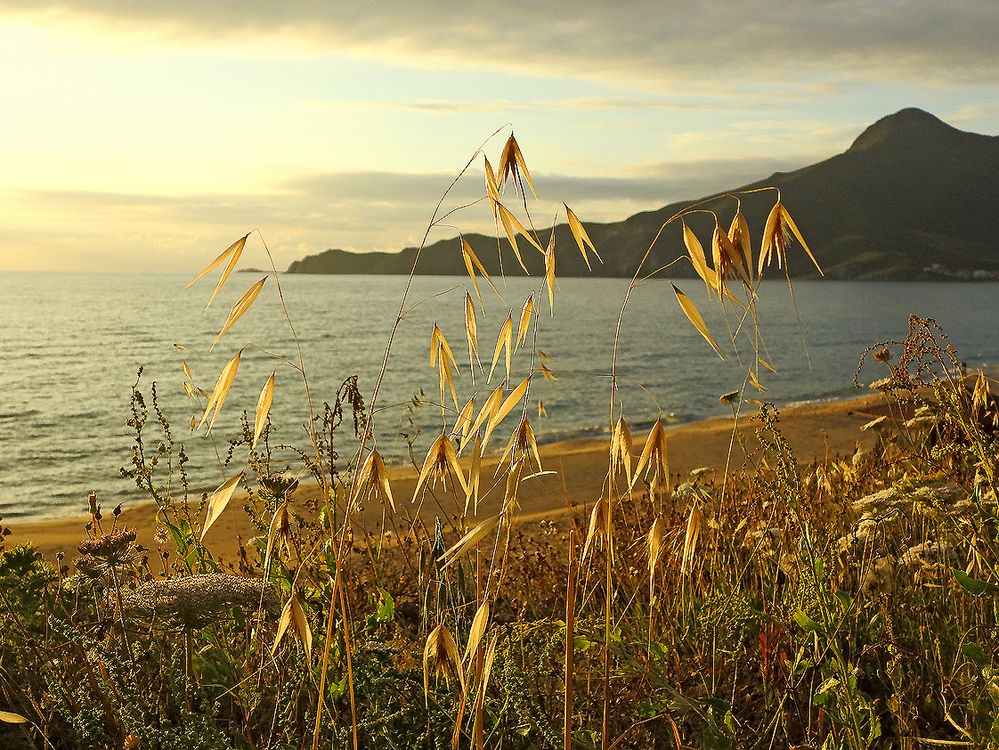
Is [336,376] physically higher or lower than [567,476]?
lower

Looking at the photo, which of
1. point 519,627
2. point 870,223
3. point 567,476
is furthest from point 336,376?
point 870,223

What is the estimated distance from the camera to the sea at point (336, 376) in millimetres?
13344

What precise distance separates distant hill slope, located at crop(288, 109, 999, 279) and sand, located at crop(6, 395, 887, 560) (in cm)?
13165

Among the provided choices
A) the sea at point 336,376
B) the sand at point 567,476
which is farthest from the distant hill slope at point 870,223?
the sand at point 567,476

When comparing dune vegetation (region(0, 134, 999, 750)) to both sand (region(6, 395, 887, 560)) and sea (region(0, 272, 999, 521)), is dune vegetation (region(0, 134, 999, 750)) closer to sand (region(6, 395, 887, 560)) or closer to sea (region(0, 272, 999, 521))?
sea (region(0, 272, 999, 521))

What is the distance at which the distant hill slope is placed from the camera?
15475 cm

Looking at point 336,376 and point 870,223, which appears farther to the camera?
point 870,223

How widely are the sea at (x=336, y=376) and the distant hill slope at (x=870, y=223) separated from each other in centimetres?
8766

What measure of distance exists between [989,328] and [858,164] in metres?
151

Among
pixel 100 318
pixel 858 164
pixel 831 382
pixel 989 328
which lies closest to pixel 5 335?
pixel 100 318

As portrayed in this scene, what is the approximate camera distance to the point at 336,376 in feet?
103

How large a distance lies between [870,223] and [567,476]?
17750 centimetres

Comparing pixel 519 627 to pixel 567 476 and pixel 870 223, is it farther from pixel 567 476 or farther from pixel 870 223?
pixel 870 223

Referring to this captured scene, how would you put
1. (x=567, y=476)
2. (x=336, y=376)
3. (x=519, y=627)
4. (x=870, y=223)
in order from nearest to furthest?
1. (x=519, y=627)
2. (x=567, y=476)
3. (x=336, y=376)
4. (x=870, y=223)
